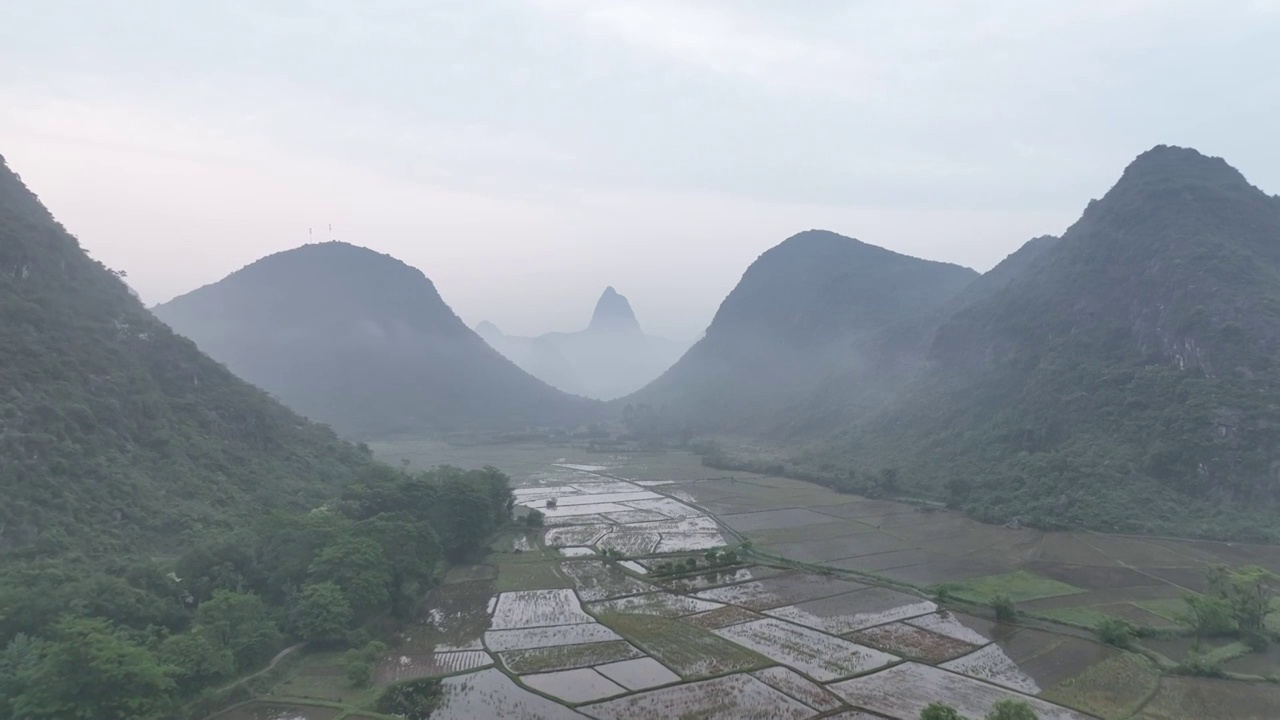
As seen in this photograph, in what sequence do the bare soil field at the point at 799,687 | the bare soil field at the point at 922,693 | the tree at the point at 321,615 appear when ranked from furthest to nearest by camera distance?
the tree at the point at 321,615 → the bare soil field at the point at 799,687 → the bare soil field at the point at 922,693

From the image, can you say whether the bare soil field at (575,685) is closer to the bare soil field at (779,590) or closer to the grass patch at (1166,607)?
the bare soil field at (779,590)

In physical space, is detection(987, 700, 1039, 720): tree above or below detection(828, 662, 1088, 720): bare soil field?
above

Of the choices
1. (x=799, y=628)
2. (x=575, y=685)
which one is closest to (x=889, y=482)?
(x=799, y=628)

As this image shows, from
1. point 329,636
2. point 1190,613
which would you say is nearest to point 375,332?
point 329,636

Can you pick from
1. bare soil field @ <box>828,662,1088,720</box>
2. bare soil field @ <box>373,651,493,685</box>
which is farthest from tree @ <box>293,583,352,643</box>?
bare soil field @ <box>828,662,1088,720</box>

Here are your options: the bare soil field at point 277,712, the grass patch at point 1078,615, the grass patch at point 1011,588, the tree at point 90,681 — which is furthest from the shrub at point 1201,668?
the tree at point 90,681

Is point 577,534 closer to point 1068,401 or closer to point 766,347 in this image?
point 1068,401

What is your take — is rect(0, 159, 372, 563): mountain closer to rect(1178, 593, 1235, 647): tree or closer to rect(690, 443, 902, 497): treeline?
rect(1178, 593, 1235, 647): tree
